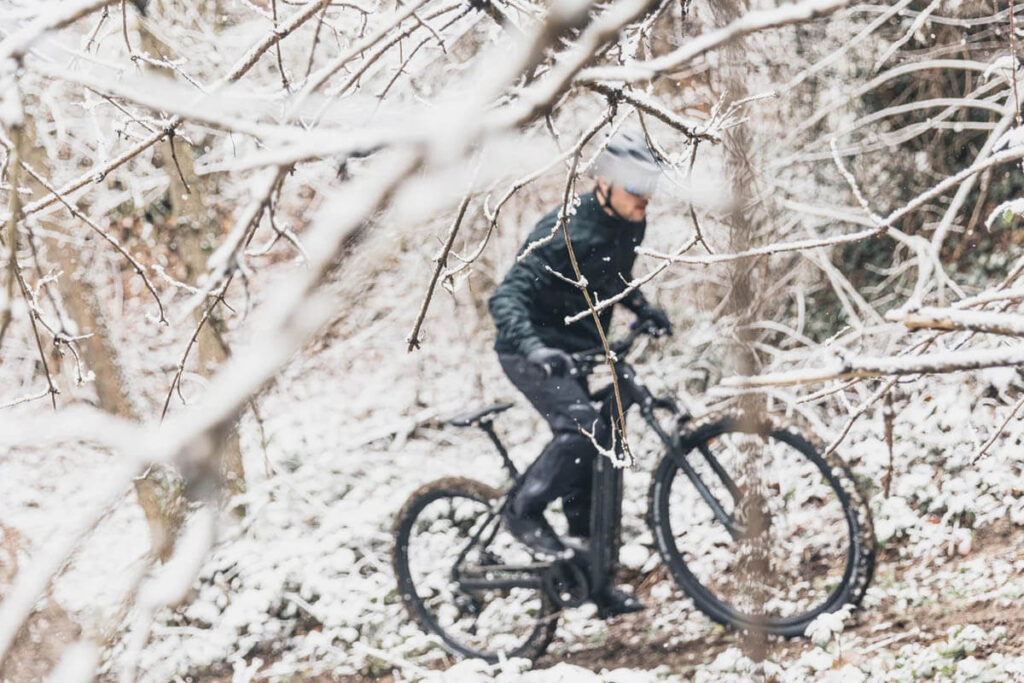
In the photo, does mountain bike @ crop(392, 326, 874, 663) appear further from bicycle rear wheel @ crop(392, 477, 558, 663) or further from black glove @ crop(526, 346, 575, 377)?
black glove @ crop(526, 346, 575, 377)

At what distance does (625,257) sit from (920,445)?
7.40 feet

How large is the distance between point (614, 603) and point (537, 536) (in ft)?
1.46

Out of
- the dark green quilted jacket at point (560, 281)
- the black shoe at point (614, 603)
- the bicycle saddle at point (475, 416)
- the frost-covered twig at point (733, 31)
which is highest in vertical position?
the dark green quilted jacket at point (560, 281)

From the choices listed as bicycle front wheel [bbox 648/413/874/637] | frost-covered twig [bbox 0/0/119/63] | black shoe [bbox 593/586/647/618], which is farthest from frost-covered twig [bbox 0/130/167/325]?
black shoe [bbox 593/586/647/618]

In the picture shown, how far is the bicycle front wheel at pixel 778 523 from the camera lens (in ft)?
11.4

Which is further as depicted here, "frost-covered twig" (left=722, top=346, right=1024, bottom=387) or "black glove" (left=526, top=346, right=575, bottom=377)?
"black glove" (left=526, top=346, right=575, bottom=377)

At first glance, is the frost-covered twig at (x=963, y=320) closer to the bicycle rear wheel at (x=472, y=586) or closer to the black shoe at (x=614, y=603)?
the black shoe at (x=614, y=603)

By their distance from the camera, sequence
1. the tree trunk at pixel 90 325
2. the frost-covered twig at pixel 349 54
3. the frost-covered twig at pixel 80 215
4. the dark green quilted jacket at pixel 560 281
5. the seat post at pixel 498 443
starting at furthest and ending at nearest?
the tree trunk at pixel 90 325
the seat post at pixel 498 443
the dark green quilted jacket at pixel 560 281
the frost-covered twig at pixel 80 215
the frost-covered twig at pixel 349 54

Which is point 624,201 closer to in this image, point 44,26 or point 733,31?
point 44,26

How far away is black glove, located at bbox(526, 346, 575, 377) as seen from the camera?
3.37 m

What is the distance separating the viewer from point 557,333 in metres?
3.78

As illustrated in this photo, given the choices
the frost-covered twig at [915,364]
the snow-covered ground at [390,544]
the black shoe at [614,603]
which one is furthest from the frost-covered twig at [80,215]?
the black shoe at [614,603]

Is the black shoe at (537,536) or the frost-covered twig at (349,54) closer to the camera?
the frost-covered twig at (349,54)

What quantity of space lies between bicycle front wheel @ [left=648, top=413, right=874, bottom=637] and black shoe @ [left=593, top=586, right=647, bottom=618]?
0.25 metres
